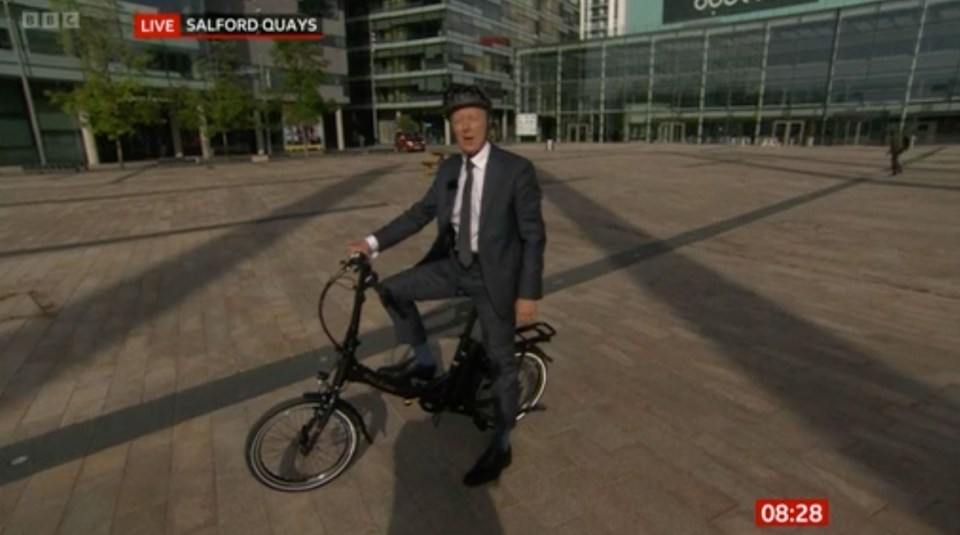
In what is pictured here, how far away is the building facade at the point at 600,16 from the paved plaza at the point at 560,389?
10130cm

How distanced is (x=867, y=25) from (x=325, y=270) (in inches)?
2022

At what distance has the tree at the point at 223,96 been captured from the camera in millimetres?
31859

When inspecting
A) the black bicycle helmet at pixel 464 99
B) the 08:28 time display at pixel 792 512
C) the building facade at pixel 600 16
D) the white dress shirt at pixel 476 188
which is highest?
the building facade at pixel 600 16

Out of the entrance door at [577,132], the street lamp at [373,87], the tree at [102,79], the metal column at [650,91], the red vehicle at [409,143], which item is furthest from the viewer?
the entrance door at [577,132]

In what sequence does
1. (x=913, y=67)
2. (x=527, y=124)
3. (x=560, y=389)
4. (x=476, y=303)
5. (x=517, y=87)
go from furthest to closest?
(x=517, y=87) → (x=527, y=124) → (x=913, y=67) → (x=560, y=389) → (x=476, y=303)

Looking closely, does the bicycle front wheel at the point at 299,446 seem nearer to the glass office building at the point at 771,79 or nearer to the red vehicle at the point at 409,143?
the red vehicle at the point at 409,143

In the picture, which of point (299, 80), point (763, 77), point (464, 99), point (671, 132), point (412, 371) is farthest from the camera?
point (671, 132)

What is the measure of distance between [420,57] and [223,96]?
88.3 feet

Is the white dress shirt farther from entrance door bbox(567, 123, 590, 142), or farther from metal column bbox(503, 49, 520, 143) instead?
metal column bbox(503, 49, 520, 143)

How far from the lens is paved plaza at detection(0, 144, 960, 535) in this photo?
100 inches

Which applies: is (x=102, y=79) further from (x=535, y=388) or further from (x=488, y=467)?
(x=488, y=467)

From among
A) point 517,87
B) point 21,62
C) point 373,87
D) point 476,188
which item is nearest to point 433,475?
point 476,188

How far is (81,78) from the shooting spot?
97.1 feet

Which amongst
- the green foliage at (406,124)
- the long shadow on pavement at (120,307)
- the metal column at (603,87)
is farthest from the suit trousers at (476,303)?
the metal column at (603,87)
